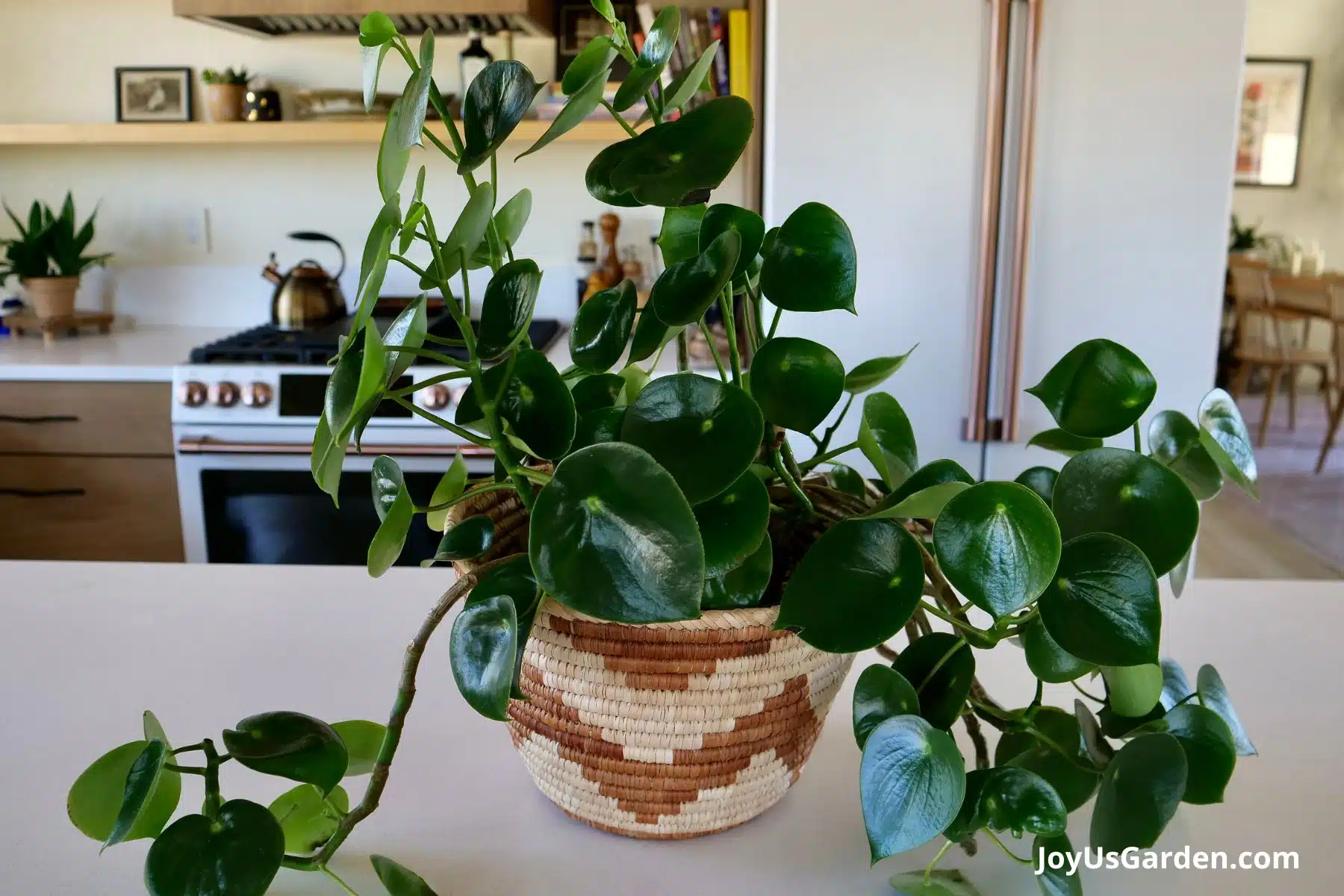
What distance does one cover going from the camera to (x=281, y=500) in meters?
2.42

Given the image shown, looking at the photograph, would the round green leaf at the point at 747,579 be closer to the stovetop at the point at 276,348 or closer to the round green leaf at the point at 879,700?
the round green leaf at the point at 879,700

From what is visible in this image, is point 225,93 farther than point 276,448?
Answer: Yes

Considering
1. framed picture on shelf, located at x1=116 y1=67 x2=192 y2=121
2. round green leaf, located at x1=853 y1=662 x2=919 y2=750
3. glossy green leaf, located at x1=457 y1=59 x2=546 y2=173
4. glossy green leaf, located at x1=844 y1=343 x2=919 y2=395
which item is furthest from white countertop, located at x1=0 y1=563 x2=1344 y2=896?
framed picture on shelf, located at x1=116 y1=67 x2=192 y2=121

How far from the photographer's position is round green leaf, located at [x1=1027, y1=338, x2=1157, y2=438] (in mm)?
483

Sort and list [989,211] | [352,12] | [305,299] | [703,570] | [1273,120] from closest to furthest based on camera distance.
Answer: [703,570]
[989,211]
[352,12]
[305,299]
[1273,120]

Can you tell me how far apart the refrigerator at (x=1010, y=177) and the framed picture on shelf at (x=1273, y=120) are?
4836 millimetres

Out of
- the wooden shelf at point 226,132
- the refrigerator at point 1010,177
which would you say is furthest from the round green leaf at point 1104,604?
the wooden shelf at point 226,132

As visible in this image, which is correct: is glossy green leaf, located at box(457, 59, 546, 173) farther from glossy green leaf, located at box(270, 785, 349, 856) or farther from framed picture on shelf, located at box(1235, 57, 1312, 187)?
framed picture on shelf, located at box(1235, 57, 1312, 187)

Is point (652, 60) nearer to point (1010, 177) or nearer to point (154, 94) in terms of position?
point (1010, 177)

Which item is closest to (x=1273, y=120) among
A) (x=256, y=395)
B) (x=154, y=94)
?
(x=154, y=94)

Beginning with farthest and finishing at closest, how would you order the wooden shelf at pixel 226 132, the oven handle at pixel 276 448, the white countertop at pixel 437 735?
the wooden shelf at pixel 226 132, the oven handle at pixel 276 448, the white countertop at pixel 437 735

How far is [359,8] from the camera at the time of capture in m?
2.50

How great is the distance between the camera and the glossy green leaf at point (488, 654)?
428 mm

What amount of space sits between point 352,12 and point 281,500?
1.10m
